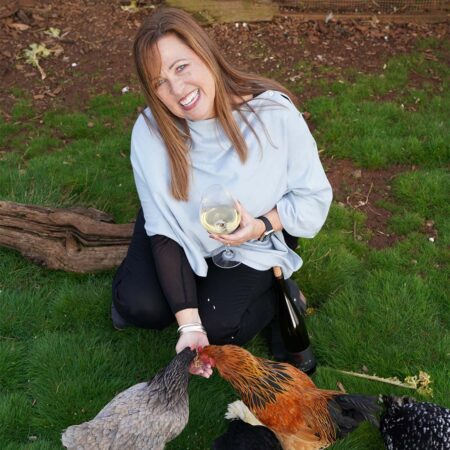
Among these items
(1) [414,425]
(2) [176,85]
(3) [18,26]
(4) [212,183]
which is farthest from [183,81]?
(3) [18,26]

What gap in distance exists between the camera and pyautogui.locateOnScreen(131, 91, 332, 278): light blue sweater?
3.18m

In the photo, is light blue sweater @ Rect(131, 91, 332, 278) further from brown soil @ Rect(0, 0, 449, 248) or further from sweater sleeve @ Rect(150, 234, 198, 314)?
brown soil @ Rect(0, 0, 449, 248)

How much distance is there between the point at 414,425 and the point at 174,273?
4.82ft

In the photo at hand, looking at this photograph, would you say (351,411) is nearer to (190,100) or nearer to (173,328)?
(173,328)

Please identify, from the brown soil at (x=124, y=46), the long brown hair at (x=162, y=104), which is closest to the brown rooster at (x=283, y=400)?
the long brown hair at (x=162, y=104)

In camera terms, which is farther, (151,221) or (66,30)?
(66,30)

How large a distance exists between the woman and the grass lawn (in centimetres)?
49

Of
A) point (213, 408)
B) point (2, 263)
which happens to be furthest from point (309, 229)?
point (2, 263)

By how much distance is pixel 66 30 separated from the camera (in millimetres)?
6867

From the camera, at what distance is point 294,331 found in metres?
3.59

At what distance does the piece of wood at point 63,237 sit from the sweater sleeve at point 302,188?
1417 mm

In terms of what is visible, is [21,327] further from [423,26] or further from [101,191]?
[423,26]

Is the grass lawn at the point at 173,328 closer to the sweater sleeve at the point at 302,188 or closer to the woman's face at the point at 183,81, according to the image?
the sweater sleeve at the point at 302,188

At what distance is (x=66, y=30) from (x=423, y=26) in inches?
163
